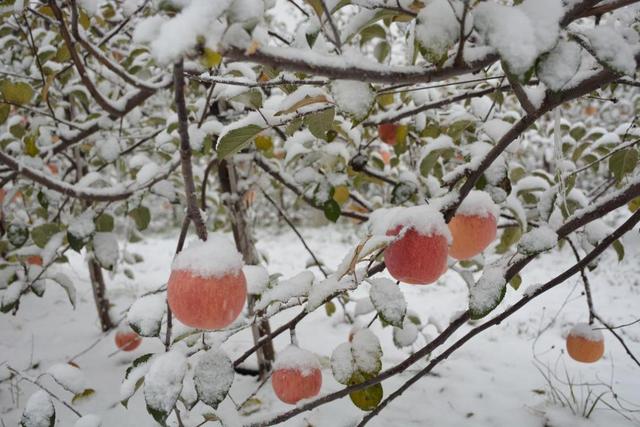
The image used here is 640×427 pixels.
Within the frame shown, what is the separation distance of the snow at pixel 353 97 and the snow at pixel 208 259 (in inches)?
8.4

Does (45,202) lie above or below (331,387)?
above

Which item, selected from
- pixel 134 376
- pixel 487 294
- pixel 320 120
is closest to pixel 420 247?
pixel 487 294

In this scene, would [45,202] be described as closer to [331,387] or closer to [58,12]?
[58,12]

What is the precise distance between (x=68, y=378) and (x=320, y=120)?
0.76 meters

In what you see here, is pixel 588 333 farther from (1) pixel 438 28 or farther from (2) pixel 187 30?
(2) pixel 187 30

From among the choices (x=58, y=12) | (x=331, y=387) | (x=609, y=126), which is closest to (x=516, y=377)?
(x=331, y=387)

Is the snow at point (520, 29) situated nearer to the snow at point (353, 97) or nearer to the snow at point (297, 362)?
the snow at point (353, 97)

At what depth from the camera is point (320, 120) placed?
0.63 m

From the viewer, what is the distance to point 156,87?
2.85 ft

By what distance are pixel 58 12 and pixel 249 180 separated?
2.48 ft

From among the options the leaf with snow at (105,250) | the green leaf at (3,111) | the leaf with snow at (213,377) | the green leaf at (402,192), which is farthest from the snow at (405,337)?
the green leaf at (3,111)

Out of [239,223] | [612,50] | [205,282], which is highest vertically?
[612,50]

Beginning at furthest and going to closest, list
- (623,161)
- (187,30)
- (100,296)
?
(100,296) < (623,161) < (187,30)

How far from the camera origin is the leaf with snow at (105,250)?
43.3 inches
